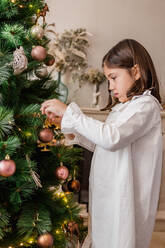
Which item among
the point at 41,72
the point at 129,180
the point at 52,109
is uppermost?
the point at 41,72

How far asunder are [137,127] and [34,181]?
400 millimetres

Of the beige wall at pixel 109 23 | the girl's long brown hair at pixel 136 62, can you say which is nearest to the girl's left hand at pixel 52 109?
the girl's long brown hair at pixel 136 62

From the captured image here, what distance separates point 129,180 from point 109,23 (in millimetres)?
1877

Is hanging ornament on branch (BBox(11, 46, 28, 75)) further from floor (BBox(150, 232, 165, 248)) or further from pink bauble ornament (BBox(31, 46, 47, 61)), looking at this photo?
floor (BBox(150, 232, 165, 248))

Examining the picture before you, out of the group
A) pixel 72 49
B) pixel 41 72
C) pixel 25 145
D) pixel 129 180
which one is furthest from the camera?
pixel 72 49

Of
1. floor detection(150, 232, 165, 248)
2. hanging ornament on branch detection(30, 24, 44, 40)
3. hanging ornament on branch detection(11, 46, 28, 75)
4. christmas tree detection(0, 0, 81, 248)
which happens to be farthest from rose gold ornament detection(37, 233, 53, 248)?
floor detection(150, 232, 165, 248)

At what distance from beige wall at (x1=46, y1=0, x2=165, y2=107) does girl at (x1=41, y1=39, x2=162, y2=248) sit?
135 cm

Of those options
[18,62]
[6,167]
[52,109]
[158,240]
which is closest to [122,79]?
[52,109]

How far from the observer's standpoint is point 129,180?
93 centimetres

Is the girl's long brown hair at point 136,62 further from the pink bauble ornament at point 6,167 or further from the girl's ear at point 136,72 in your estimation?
the pink bauble ornament at point 6,167

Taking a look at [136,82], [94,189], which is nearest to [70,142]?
[94,189]

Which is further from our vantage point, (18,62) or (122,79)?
(122,79)

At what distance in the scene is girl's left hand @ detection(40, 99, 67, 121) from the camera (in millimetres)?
722

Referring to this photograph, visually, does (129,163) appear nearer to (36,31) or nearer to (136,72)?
(136,72)
